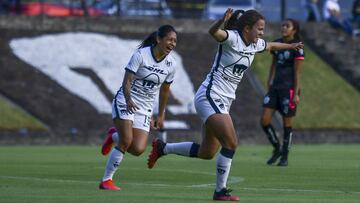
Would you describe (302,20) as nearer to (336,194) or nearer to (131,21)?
(131,21)

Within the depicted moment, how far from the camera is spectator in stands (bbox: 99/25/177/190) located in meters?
14.6

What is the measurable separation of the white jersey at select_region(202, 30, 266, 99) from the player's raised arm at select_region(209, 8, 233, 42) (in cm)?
30

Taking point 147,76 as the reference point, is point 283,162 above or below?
below

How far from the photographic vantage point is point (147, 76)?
15.2 meters

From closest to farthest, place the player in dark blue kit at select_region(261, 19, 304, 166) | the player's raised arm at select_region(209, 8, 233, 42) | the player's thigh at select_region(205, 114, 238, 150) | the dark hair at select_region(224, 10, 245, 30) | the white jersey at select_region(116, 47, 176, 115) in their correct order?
the player's raised arm at select_region(209, 8, 233, 42)
the player's thigh at select_region(205, 114, 238, 150)
the dark hair at select_region(224, 10, 245, 30)
the white jersey at select_region(116, 47, 176, 115)
the player in dark blue kit at select_region(261, 19, 304, 166)

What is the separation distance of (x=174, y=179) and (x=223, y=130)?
335 centimetres

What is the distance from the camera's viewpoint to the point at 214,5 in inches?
1694

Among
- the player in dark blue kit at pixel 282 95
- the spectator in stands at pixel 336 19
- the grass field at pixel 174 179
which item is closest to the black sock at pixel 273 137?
the player in dark blue kit at pixel 282 95

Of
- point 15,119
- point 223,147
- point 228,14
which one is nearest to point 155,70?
point 228,14

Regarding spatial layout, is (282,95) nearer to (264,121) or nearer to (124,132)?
(264,121)

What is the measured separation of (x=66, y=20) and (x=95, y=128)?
5455 mm

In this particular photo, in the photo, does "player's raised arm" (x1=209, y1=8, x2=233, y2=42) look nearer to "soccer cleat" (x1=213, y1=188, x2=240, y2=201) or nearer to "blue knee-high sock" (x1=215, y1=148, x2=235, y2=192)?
"blue knee-high sock" (x1=215, y1=148, x2=235, y2=192)

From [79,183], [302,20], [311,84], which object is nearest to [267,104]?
[79,183]

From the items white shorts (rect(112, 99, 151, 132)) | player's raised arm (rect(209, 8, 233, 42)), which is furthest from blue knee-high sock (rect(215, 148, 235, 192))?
white shorts (rect(112, 99, 151, 132))
